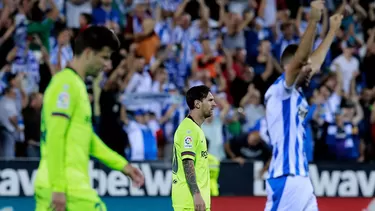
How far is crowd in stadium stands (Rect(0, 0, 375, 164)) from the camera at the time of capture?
15281 millimetres

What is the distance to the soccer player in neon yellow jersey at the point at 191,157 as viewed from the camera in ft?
27.1

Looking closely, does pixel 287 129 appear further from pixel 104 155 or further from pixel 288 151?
pixel 104 155

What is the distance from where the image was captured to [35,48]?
1623cm

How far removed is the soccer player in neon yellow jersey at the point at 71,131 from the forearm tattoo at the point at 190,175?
229 centimetres

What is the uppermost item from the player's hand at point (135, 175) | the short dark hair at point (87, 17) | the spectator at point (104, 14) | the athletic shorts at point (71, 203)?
the spectator at point (104, 14)

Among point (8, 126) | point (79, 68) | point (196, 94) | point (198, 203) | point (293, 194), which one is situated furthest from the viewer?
point (8, 126)

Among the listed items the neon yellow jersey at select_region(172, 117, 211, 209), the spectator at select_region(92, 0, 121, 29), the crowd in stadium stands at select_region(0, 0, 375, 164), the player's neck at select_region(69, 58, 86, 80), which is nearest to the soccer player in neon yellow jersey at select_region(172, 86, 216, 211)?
the neon yellow jersey at select_region(172, 117, 211, 209)

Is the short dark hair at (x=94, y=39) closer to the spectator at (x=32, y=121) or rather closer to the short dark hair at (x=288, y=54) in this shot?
the short dark hair at (x=288, y=54)

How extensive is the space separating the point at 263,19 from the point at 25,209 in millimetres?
6954

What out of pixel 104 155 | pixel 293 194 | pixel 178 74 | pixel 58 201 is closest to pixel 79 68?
pixel 104 155

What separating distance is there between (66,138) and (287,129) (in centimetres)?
223

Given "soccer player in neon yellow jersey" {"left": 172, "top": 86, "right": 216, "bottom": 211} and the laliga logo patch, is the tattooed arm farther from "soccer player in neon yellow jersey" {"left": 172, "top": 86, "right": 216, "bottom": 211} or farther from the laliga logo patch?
the laliga logo patch

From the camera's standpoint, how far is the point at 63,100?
18.7ft

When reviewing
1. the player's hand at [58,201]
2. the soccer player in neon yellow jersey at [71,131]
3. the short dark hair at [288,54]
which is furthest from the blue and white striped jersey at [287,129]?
the player's hand at [58,201]
